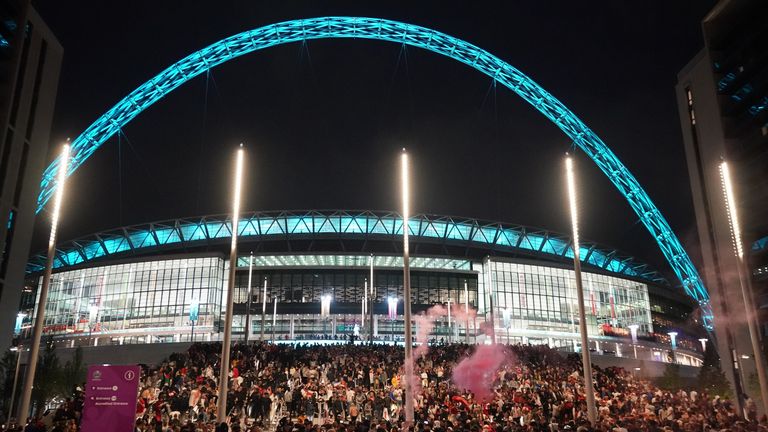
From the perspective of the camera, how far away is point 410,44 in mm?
69062

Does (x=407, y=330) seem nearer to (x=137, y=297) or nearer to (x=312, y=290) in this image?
(x=312, y=290)

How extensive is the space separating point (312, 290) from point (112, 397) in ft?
256

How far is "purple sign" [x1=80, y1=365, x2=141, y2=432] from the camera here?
1555cm

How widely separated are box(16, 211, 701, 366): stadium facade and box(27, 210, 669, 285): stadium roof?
26 centimetres

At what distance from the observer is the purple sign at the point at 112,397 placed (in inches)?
612

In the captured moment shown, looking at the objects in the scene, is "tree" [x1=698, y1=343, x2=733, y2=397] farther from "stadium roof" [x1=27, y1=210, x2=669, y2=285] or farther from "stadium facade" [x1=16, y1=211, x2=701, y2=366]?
"stadium roof" [x1=27, y1=210, x2=669, y2=285]

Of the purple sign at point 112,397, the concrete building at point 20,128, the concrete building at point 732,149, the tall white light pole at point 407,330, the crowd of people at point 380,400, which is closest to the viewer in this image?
the purple sign at point 112,397

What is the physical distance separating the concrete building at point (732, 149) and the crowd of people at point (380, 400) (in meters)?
20.5

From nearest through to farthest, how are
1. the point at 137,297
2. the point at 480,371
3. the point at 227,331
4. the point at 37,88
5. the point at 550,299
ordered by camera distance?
1. the point at 227,331
2. the point at 480,371
3. the point at 37,88
4. the point at 137,297
5. the point at 550,299

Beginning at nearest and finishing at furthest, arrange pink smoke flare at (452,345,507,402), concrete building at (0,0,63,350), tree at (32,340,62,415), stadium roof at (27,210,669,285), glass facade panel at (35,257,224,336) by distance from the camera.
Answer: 1. pink smoke flare at (452,345,507,402)
2. tree at (32,340,62,415)
3. concrete building at (0,0,63,350)
4. glass facade panel at (35,257,224,336)
5. stadium roof at (27,210,669,285)

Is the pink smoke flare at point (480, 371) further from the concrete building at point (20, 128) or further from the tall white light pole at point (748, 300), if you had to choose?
the concrete building at point (20, 128)

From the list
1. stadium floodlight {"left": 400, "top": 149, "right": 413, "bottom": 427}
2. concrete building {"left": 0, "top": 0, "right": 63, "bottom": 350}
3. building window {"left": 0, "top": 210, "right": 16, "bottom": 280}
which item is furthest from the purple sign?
building window {"left": 0, "top": 210, "right": 16, "bottom": 280}

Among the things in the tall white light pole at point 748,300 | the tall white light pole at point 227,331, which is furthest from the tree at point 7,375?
the tall white light pole at point 748,300

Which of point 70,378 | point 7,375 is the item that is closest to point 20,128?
point 7,375
